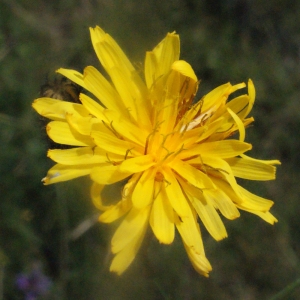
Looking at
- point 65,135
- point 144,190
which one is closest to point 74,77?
point 65,135

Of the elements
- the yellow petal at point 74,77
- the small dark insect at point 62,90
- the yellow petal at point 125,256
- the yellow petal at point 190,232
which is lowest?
the yellow petal at point 125,256

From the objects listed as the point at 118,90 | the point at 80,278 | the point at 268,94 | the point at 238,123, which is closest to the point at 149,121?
→ the point at 118,90

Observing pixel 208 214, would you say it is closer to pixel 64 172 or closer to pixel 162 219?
pixel 162 219

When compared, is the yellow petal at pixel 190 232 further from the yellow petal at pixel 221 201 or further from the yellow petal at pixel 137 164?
the yellow petal at pixel 137 164

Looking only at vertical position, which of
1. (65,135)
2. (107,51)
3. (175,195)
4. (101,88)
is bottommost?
(175,195)

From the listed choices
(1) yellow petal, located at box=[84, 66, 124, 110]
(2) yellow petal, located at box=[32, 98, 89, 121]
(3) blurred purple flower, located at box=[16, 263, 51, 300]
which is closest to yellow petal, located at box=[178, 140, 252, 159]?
(1) yellow petal, located at box=[84, 66, 124, 110]

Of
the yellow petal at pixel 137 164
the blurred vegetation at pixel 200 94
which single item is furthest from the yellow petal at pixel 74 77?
the blurred vegetation at pixel 200 94
